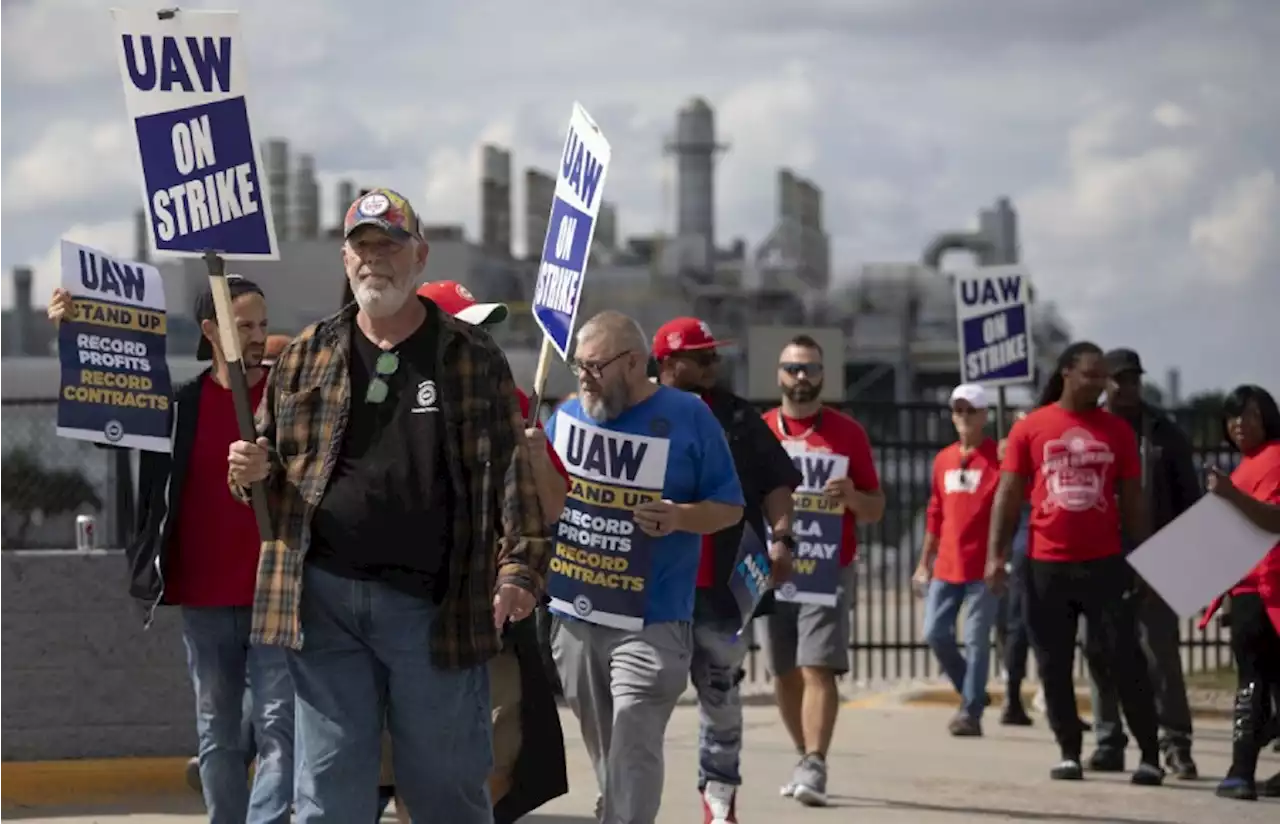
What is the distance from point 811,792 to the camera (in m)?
10.7

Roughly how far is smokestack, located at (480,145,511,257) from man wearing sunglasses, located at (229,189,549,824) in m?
62.0

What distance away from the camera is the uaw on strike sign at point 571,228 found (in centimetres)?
708

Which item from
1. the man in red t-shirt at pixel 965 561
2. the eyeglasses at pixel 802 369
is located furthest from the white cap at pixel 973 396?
the eyeglasses at pixel 802 369

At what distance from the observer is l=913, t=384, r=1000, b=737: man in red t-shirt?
1412 centimetres

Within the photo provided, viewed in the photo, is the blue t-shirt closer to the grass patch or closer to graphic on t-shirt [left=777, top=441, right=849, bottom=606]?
graphic on t-shirt [left=777, top=441, right=849, bottom=606]

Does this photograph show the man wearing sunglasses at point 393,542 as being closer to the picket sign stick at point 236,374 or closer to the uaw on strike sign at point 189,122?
the picket sign stick at point 236,374

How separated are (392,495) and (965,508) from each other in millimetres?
9007

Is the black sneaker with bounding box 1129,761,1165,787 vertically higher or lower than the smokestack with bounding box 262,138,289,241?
lower

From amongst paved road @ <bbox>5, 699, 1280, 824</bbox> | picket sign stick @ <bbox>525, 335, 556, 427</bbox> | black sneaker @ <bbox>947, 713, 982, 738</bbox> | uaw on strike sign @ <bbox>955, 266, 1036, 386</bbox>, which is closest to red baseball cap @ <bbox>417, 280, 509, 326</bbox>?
picket sign stick @ <bbox>525, 335, 556, 427</bbox>

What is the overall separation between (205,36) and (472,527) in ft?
4.85

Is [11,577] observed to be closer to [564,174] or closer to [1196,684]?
[564,174]

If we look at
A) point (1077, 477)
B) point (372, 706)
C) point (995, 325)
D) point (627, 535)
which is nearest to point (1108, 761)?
point (1077, 477)

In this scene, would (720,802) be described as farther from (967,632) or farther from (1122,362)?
(967,632)

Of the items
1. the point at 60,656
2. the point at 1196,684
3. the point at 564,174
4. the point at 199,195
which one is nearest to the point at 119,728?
the point at 60,656
